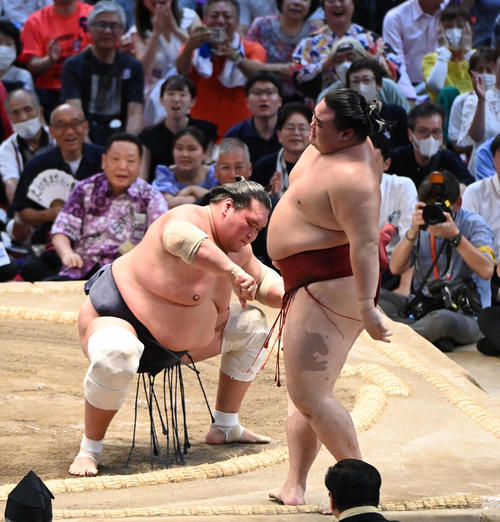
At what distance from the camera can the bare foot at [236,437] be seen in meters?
3.09

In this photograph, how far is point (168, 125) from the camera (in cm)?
544

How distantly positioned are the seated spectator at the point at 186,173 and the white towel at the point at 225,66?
27.5 inches

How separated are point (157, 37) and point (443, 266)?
218 centimetres

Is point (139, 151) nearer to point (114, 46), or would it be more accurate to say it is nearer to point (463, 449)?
point (114, 46)

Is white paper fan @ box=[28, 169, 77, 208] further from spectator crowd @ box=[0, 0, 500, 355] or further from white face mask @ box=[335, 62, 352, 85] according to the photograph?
white face mask @ box=[335, 62, 352, 85]

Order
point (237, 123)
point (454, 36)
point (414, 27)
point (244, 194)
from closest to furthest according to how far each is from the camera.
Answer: point (244, 194) < point (237, 123) < point (454, 36) < point (414, 27)

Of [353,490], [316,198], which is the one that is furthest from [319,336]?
[353,490]

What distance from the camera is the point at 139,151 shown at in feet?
15.5

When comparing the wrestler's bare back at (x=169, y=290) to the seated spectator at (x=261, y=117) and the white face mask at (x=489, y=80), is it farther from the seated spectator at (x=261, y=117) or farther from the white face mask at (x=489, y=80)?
the white face mask at (x=489, y=80)

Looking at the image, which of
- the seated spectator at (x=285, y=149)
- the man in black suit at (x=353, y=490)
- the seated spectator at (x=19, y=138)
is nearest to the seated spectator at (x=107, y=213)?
the seated spectator at (x=285, y=149)

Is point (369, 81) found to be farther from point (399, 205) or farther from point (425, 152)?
point (399, 205)

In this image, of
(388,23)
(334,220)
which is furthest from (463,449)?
(388,23)

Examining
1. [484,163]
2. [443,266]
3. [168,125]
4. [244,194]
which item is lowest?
[443,266]

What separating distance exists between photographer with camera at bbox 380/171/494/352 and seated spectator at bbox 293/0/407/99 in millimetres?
1362
